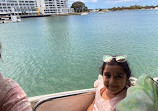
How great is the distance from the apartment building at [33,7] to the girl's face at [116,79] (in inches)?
2742

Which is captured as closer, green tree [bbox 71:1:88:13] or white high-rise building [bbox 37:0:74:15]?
white high-rise building [bbox 37:0:74:15]

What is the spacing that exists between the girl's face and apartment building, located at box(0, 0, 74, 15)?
6965cm

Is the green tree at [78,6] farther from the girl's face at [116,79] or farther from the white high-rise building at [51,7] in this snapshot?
the girl's face at [116,79]

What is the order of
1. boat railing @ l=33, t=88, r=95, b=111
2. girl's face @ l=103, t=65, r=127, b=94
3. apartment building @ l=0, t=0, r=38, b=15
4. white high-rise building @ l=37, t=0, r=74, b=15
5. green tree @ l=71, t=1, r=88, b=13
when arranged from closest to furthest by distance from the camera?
1. girl's face @ l=103, t=65, r=127, b=94
2. boat railing @ l=33, t=88, r=95, b=111
3. apartment building @ l=0, t=0, r=38, b=15
4. white high-rise building @ l=37, t=0, r=74, b=15
5. green tree @ l=71, t=1, r=88, b=13

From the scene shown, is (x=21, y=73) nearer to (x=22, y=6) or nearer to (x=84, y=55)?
Result: (x=84, y=55)

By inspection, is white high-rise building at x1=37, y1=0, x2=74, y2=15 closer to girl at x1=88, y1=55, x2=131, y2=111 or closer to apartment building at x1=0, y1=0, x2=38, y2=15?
apartment building at x1=0, y1=0, x2=38, y2=15

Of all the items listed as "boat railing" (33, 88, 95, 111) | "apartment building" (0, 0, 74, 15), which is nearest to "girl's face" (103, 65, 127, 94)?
"boat railing" (33, 88, 95, 111)

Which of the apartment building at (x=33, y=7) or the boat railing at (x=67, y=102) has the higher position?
the apartment building at (x=33, y=7)

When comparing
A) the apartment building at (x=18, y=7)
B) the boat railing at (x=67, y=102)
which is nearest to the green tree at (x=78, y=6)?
the apartment building at (x=18, y=7)

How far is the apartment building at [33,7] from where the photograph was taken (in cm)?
6216

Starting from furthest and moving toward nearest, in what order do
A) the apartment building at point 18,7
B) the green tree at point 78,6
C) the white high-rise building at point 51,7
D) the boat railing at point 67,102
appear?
1. the green tree at point 78,6
2. the white high-rise building at point 51,7
3. the apartment building at point 18,7
4. the boat railing at point 67,102

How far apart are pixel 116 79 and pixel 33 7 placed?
256 feet

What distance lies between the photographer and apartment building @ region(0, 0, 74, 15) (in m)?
62.2

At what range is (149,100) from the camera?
750 millimetres
